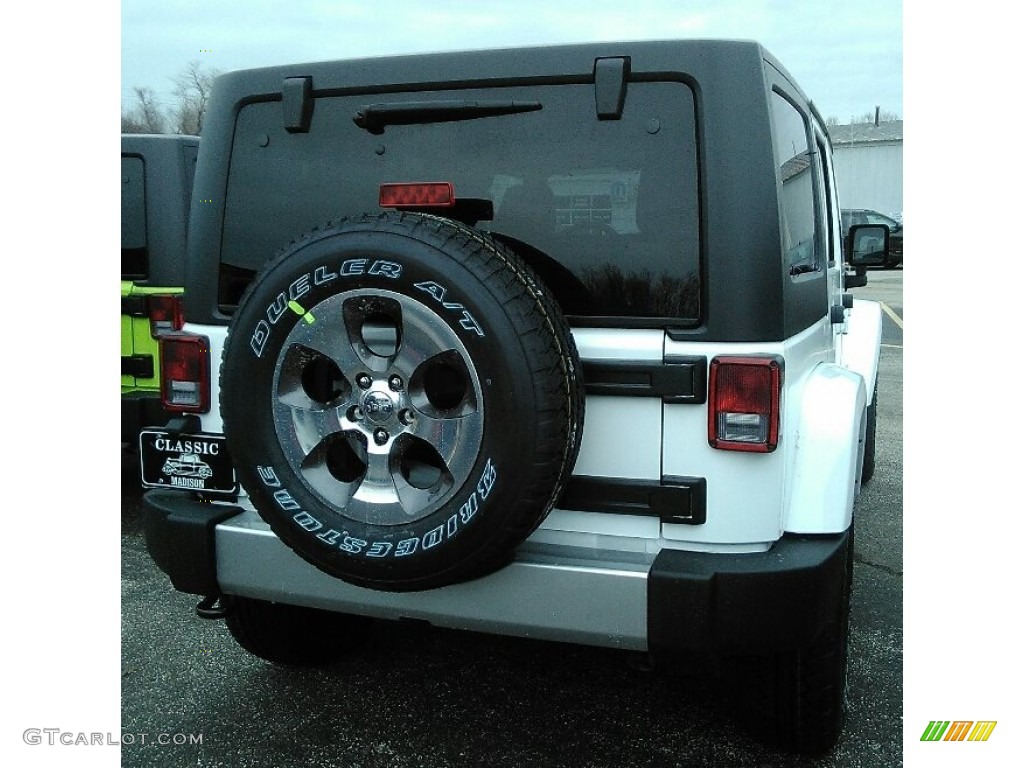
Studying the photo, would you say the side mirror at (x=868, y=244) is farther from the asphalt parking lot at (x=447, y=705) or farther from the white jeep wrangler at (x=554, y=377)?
the white jeep wrangler at (x=554, y=377)

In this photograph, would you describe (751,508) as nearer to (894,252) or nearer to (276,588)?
(276,588)

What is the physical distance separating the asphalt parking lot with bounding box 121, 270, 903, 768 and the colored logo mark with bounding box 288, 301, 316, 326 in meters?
1.13

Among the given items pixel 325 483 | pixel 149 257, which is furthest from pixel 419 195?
pixel 149 257

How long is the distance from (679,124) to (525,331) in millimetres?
677

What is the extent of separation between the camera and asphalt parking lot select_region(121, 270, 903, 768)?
109 inches

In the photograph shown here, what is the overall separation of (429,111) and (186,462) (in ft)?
4.03

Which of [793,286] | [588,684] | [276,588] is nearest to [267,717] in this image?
[276,588]

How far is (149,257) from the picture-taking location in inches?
196

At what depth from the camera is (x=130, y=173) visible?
5.12 metres

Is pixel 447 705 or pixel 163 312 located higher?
pixel 163 312

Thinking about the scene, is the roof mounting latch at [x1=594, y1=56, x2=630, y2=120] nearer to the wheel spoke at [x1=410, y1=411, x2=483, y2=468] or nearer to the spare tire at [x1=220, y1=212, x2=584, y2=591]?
the spare tire at [x1=220, y1=212, x2=584, y2=591]
